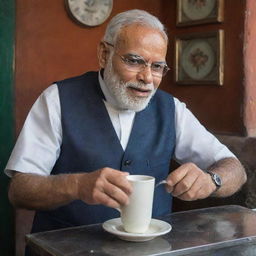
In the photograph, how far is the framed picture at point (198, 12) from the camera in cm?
247

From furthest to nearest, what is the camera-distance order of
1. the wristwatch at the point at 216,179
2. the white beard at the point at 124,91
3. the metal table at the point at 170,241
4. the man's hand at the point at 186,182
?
the white beard at the point at 124,91
the wristwatch at the point at 216,179
the man's hand at the point at 186,182
the metal table at the point at 170,241

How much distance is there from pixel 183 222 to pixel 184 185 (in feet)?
0.40

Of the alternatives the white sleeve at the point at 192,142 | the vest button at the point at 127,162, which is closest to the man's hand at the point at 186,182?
the vest button at the point at 127,162

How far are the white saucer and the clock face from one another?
64.7 inches

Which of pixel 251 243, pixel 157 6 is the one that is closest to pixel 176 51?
pixel 157 6

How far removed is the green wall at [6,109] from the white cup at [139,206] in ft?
4.88

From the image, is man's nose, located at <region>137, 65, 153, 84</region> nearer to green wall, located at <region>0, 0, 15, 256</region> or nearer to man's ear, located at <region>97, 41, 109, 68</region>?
man's ear, located at <region>97, 41, 109, 68</region>

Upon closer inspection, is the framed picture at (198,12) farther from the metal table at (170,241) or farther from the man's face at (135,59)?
the metal table at (170,241)

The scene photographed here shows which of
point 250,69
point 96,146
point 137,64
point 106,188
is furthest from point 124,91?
point 250,69

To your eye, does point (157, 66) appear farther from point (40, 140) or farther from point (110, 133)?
point (40, 140)

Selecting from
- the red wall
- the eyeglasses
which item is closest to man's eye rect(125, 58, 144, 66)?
the eyeglasses

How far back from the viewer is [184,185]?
52.3 inches

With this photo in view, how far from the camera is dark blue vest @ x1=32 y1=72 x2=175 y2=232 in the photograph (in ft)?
5.42

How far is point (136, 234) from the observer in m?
1.12
